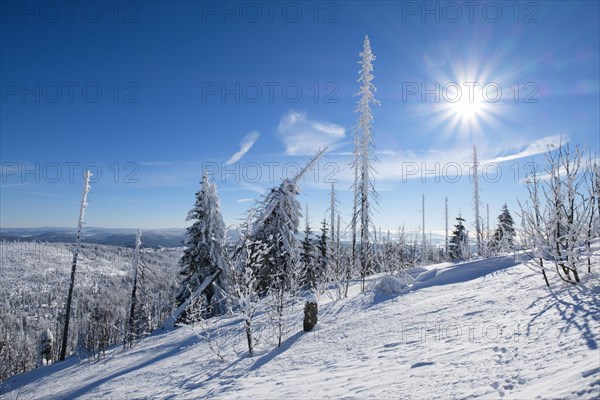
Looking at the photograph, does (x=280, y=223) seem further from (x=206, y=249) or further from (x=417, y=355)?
(x=417, y=355)

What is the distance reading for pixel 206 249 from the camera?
2127 centimetres

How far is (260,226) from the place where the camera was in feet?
69.8

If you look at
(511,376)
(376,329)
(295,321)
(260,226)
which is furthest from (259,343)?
(260,226)

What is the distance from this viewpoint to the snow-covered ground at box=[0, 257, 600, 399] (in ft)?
15.2

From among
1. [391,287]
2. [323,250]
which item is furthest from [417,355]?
[323,250]

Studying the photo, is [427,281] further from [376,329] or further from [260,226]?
[260,226]

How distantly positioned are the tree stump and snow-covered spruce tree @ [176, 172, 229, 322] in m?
11.1

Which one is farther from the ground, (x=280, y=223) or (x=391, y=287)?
(x=280, y=223)

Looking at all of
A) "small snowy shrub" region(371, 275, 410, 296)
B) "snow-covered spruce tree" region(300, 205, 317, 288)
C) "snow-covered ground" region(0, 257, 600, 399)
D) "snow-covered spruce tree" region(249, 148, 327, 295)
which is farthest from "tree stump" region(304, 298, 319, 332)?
"snow-covered spruce tree" region(300, 205, 317, 288)

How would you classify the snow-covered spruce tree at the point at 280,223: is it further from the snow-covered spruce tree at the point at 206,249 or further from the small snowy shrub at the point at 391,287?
the small snowy shrub at the point at 391,287

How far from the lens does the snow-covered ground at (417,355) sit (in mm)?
4641

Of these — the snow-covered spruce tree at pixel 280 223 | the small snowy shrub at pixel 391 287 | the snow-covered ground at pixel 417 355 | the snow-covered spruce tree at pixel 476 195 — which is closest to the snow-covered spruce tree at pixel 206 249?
the snow-covered spruce tree at pixel 280 223

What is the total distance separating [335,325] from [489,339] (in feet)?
19.0

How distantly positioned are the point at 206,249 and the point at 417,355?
17.2 metres
